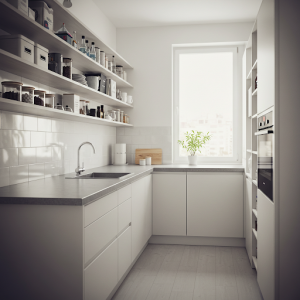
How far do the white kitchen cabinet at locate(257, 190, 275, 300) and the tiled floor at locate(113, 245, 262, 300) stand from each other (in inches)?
14.1

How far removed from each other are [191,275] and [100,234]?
1288mm

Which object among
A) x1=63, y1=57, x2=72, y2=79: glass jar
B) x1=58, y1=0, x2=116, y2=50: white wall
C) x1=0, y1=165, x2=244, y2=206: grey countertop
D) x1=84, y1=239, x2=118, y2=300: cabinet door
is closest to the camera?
x1=0, y1=165, x2=244, y2=206: grey countertop

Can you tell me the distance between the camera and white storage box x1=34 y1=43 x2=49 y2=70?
2.13m

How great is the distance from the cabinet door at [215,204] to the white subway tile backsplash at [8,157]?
2.12 m

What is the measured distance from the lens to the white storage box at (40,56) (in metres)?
2.13

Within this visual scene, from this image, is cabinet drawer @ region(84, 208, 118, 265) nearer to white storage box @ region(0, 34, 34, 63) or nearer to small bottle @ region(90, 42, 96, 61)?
white storage box @ region(0, 34, 34, 63)

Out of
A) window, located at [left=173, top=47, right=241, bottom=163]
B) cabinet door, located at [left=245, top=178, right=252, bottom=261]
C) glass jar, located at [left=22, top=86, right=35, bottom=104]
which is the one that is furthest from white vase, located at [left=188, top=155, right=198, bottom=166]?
glass jar, located at [left=22, top=86, right=35, bottom=104]

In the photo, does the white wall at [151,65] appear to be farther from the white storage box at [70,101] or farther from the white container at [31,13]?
the white container at [31,13]

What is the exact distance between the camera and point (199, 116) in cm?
465

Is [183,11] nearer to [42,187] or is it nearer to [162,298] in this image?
[42,187]

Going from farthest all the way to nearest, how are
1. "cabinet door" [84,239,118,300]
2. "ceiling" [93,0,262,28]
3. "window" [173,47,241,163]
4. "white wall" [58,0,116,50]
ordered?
"window" [173,47,241,163] → "ceiling" [93,0,262,28] → "white wall" [58,0,116,50] → "cabinet door" [84,239,118,300]

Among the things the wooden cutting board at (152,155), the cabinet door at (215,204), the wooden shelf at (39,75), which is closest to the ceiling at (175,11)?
the wooden shelf at (39,75)

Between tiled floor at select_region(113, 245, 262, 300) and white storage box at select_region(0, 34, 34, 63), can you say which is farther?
tiled floor at select_region(113, 245, 262, 300)

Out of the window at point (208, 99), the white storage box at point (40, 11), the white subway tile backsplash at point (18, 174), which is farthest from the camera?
the window at point (208, 99)
